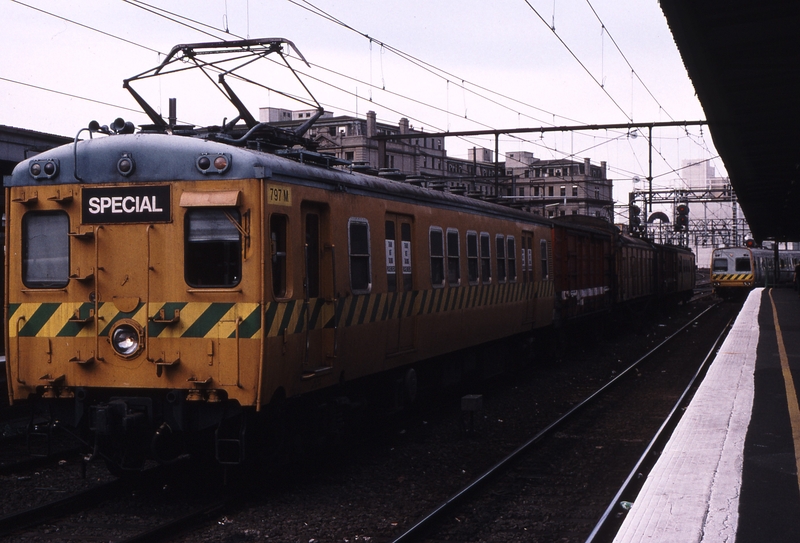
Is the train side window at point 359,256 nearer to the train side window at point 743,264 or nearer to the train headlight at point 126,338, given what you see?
the train headlight at point 126,338

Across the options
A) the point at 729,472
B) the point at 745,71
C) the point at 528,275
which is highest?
the point at 745,71

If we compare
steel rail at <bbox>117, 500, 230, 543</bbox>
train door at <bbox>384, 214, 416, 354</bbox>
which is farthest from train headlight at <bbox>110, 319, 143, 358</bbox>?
train door at <bbox>384, 214, 416, 354</bbox>

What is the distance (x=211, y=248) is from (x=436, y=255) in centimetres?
453

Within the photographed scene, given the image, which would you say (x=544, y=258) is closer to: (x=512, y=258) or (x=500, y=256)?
(x=512, y=258)

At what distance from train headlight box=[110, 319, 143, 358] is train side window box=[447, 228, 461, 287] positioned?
529cm

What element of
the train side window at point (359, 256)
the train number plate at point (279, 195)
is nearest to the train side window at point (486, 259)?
the train side window at point (359, 256)

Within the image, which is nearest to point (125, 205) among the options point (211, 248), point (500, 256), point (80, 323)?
point (211, 248)

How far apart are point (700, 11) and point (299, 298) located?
5472 mm

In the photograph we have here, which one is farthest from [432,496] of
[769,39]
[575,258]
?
[575,258]

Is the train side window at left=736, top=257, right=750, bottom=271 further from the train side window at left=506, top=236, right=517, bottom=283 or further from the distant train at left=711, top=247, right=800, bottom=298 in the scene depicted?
the train side window at left=506, top=236, right=517, bottom=283

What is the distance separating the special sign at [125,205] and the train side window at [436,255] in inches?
174

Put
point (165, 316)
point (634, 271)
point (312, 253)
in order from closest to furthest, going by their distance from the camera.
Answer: point (165, 316), point (312, 253), point (634, 271)

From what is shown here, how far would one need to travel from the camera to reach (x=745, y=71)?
41.5ft

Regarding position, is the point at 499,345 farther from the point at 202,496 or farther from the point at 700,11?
the point at 202,496
